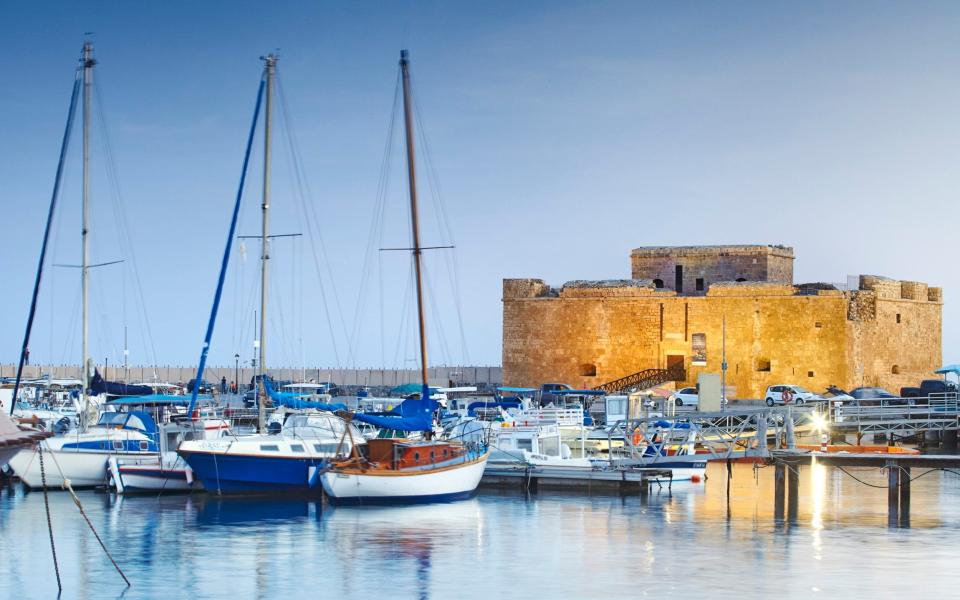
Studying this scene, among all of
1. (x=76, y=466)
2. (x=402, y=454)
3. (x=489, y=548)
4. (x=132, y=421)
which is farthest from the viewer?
(x=132, y=421)

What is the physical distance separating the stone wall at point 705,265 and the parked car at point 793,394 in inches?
315

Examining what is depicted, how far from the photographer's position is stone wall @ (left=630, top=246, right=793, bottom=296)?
5581 cm

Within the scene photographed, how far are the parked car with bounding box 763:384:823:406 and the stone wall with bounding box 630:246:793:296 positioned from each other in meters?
8.01

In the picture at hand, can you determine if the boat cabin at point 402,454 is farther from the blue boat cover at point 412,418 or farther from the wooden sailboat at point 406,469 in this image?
the blue boat cover at point 412,418

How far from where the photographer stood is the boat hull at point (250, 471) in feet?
90.6

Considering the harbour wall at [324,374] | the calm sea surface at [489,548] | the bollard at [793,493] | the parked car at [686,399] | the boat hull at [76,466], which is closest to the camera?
the calm sea surface at [489,548]

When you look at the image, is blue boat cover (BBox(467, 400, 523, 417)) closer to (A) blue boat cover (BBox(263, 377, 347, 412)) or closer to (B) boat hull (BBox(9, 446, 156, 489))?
(A) blue boat cover (BBox(263, 377, 347, 412))

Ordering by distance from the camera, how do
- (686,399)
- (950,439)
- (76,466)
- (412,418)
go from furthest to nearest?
(686,399)
(950,439)
(76,466)
(412,418)

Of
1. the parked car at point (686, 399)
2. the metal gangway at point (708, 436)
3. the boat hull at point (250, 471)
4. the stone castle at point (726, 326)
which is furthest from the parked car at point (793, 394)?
the boat hull at point (250, 471)

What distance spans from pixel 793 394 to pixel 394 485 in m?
22.7

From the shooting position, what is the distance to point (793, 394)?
4588 centimetres

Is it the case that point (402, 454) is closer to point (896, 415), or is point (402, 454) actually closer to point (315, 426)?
→ point (315, 426)

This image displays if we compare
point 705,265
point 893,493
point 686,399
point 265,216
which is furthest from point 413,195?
point 705,265

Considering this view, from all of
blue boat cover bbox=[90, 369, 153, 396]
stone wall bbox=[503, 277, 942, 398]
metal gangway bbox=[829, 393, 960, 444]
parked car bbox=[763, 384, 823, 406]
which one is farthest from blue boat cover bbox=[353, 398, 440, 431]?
stone wall bbox=[503, 277, 942, 398]
